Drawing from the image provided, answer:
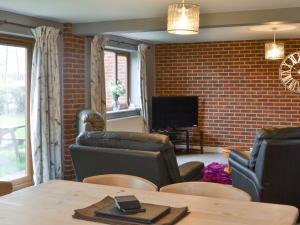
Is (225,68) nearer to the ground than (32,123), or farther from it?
farther from it

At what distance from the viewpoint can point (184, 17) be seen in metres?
3.37

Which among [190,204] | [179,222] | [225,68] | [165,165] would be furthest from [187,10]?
[225,68]

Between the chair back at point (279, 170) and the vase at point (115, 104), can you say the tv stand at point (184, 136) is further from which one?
the chair back at point (279, 170)

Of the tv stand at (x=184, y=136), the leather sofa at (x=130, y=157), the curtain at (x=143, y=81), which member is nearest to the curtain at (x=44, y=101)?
the leather sofa at (x=130, y=157)

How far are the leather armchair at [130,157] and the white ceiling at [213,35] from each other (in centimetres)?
312

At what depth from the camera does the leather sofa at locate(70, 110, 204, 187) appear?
3.40 meters

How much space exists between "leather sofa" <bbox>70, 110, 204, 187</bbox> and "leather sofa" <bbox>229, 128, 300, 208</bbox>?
0.63 meters

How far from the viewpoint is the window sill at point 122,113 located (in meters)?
6.80

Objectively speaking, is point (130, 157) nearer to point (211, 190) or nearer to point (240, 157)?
point (240, 157)

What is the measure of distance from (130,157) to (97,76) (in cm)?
273

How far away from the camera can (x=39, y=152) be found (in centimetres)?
504

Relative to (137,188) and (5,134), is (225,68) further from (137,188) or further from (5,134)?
(137,188)

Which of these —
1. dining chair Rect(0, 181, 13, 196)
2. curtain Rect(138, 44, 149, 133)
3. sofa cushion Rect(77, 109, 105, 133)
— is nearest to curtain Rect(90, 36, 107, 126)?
sofa cushion Rect(77, 109, 105, 133)

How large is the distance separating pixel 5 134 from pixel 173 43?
Answer: 4196 mm
